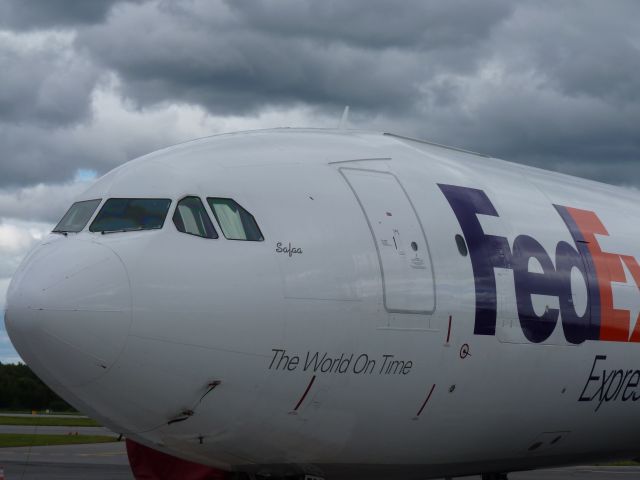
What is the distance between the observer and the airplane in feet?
29.1

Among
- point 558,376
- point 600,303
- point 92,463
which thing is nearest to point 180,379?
point 558,376

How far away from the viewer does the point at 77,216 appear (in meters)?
10.1

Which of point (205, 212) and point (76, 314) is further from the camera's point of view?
point (205, 212)

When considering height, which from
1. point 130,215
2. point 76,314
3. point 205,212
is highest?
point 205,212

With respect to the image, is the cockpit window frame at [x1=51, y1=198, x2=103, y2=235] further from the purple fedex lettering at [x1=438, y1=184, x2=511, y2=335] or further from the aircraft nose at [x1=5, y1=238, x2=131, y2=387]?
the purple fedex lettering at [x1=438, y1=184, x2=511, y2=335]

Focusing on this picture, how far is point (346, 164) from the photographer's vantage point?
11.1 m

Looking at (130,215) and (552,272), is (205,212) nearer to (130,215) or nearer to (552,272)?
(130,215)

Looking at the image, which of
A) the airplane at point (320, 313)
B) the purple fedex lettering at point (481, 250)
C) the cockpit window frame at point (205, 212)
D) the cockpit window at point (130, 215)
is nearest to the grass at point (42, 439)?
the airplane at point (320, 313)

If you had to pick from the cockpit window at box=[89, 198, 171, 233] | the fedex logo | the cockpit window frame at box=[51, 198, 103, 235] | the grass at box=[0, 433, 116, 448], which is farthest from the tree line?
the cockpit window at box=[89, 198, 171, 233]

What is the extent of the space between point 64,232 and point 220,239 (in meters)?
1.62

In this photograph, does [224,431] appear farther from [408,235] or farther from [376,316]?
[408,235]

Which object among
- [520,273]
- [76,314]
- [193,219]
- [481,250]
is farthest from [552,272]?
[76,314]

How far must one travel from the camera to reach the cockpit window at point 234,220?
9.52 m

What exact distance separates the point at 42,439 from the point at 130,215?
3273 cm
